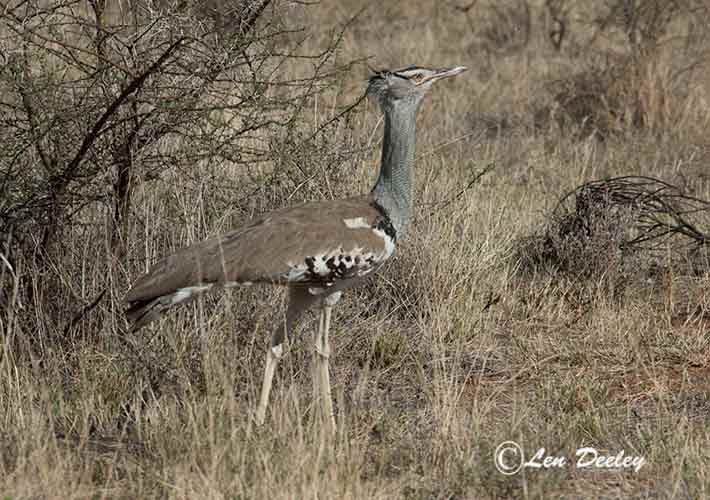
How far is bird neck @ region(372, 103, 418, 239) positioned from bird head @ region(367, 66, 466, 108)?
0.05 meters

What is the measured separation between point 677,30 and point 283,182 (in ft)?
16.9

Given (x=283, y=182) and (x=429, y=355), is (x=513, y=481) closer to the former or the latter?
(x=429, y=355)

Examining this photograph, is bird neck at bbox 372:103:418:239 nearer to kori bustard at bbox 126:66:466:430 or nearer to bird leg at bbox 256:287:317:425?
kori bustard at bbox 126:66:466:430

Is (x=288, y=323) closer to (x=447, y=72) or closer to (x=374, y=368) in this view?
(x=374, y=368)

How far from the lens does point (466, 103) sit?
7.79 meters

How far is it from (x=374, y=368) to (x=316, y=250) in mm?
878

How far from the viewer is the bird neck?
386 cm

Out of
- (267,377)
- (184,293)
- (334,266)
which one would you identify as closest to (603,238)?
(334,266)

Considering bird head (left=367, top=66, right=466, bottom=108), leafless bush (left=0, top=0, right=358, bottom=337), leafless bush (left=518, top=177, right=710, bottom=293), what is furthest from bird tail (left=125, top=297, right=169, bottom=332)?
leafless bush (left=518, top=177, right=710, bottom=293)

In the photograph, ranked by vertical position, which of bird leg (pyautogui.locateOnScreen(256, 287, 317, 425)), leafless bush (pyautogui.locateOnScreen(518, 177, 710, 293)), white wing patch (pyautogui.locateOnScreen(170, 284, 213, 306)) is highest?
white wing patch (pyautogui.locateOnScreen(170, 284, 213, 306))

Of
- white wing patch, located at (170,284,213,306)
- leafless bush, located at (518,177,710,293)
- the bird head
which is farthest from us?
leafless bush, located at (518,177,710,293)

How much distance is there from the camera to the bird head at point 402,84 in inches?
156

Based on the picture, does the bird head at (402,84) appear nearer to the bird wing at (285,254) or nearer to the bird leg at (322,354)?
the bird wing at (285,254)

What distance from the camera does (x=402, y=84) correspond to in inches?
156
